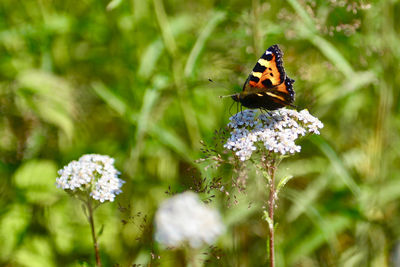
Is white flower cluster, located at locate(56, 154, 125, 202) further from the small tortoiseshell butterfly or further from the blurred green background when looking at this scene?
the small tortoiseshell butterfly

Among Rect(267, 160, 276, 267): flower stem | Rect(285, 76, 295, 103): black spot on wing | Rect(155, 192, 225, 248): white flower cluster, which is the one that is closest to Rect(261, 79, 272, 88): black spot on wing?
Rect(285, 76, 295, 103): black spot on wing

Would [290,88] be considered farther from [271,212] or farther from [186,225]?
[186,225]

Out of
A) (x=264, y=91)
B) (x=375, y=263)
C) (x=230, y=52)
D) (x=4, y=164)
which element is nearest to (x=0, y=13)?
(x=4, y=164)

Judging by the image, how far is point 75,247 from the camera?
3416mm

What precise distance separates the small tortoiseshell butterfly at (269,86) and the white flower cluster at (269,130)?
10 centimetres

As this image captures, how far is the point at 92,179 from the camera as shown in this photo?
2.32 m

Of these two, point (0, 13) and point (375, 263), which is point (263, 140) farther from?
point (0, 13)

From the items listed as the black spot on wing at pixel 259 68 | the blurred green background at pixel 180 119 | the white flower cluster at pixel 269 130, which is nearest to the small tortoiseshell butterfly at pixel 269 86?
the black spot on wing at pixel 259 68

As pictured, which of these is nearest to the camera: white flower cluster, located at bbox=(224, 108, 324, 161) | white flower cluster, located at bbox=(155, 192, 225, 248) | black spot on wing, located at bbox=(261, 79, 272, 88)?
white flower cluster, located at bbox=(155, 192, 225, 248)

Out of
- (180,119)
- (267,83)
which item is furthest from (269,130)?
(180,119)

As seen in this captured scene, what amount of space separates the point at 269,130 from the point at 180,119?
1900mm

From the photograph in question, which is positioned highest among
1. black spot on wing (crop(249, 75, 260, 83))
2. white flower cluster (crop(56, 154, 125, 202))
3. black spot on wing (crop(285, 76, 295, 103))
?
black spot on wing (crop(249, 75, 260, 83))

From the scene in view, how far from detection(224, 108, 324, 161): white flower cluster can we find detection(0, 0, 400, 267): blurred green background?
0.37 meters

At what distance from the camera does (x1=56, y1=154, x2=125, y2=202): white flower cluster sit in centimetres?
226
